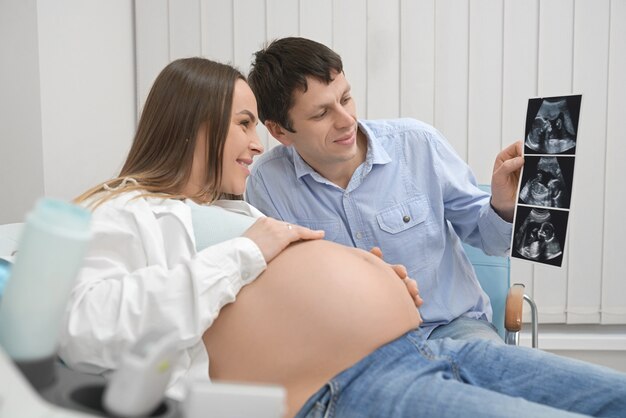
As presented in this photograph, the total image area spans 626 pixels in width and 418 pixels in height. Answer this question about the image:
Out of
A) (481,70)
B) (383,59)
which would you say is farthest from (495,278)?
(383,59)

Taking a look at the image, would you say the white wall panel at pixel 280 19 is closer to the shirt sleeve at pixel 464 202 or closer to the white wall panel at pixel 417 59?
the white wall panel at pixel 417 59

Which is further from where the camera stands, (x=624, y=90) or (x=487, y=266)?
(x=624, y=90)

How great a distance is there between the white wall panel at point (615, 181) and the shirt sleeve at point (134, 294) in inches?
77.5

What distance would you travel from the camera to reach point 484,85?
2.54m

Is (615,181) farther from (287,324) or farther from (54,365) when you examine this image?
(54,365)

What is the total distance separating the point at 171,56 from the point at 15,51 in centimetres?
94

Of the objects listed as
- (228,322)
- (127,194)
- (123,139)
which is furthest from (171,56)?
(228,322)

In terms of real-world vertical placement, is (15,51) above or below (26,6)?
below

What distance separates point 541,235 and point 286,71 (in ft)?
2.88

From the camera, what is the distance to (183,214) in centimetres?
127

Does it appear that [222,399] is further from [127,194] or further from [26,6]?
[26,6]

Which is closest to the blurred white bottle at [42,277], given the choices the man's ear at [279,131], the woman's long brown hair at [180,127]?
the woman's long brown hair at [180,127]

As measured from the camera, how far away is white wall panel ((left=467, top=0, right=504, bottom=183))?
252 cm

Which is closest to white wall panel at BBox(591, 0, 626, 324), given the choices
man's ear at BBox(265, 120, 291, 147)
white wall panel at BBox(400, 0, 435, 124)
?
white wall panel at BBox(400, 0, 435, 124)
